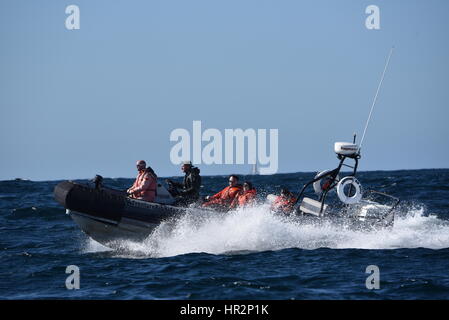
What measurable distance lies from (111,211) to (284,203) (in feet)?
10.1

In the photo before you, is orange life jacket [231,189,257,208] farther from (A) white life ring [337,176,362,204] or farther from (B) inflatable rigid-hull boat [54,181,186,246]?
(A) white life ring [337,176,362,204]

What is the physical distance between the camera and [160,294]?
9.48 m

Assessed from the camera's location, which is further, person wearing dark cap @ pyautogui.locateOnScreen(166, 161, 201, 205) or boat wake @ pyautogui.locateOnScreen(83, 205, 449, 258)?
person wearing dark cap @ pyautogui.locateOnScreen(166, 161, 201, 205)

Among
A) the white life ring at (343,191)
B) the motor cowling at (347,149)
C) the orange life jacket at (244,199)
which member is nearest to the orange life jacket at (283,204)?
the orange life jacket at (244,199)

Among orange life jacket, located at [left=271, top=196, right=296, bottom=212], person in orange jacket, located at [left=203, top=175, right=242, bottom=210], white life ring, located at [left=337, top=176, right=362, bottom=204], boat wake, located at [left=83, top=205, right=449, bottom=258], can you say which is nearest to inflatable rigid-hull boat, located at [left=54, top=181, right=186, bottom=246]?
boat wake, located at [left=83, top=205, right=449, bottom=258]

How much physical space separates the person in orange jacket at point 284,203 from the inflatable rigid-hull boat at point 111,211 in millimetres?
1697

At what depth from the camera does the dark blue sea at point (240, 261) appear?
9.61 meters

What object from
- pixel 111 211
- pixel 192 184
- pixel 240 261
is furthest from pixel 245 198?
pixel 111 211

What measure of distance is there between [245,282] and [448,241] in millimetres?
4861

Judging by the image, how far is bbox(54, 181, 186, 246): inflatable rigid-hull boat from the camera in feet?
42.2

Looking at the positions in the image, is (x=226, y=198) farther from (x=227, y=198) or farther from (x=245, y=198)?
(x=245, y=198)

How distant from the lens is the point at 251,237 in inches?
518

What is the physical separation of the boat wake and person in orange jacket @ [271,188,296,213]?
171mm

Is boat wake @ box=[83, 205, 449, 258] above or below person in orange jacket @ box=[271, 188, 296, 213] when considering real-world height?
below
